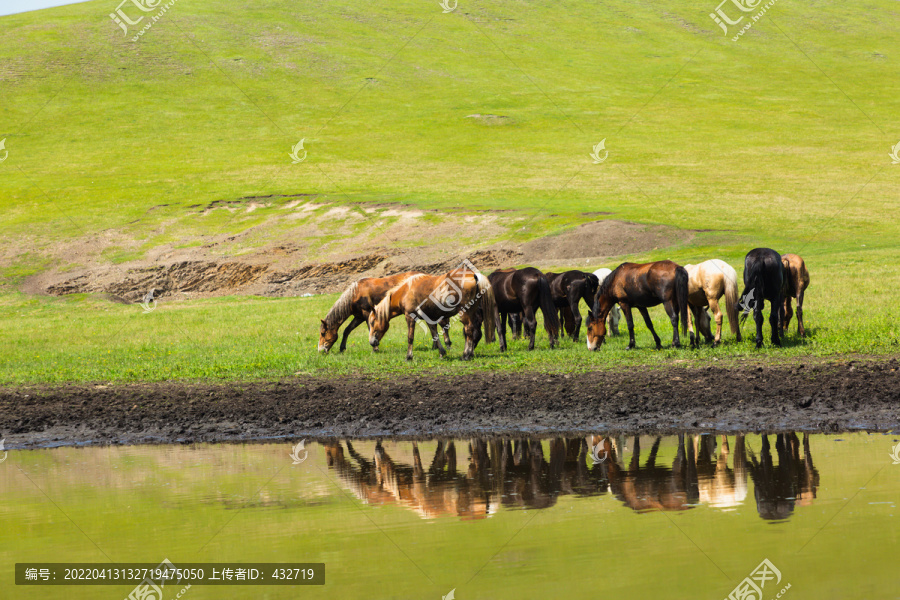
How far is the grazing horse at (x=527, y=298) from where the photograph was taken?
19016 mm

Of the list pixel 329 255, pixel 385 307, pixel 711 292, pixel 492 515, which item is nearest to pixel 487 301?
pixel 385 307

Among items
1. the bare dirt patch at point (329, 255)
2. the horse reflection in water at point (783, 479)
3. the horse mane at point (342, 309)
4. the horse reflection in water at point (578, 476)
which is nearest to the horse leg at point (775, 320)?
the horse reflection in water at point (578, 476)

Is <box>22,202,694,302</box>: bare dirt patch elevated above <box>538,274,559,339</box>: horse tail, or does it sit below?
below

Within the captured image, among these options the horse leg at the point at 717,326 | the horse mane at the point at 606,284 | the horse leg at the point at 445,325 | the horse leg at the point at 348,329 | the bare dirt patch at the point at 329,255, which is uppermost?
the horse mane at the point at 606,284

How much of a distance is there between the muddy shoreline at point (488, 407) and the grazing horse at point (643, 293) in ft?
8.99

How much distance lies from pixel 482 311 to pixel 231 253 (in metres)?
26.2

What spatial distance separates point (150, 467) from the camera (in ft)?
37.1

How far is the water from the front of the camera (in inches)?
266

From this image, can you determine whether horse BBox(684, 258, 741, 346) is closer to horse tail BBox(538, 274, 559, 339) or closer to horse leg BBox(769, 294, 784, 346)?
horse leg BBox(769, 294, 784, 346)

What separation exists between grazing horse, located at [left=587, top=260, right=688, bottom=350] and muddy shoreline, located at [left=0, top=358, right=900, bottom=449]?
2.74m

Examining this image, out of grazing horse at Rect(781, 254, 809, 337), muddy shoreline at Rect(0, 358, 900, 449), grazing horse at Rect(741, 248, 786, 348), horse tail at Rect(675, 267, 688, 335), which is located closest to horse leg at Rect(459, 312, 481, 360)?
muddy shoreline at Rect(0, 358, 900, 449)

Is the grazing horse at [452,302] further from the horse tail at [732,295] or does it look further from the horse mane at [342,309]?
the horse tail at [732,295]

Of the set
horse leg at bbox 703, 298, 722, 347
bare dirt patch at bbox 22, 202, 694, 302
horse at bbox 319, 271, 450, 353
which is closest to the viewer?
horse leg at bbox 703, 298, 722, 347

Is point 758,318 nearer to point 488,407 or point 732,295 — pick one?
point 732,295
